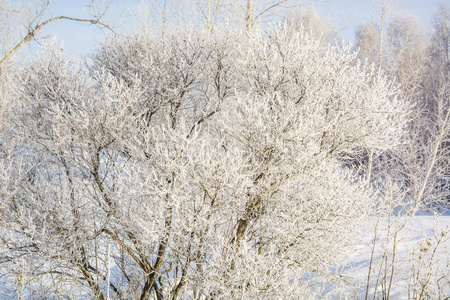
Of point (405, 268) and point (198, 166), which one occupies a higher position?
point (198, 166)

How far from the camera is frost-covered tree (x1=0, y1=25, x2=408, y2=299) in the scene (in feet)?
16.2

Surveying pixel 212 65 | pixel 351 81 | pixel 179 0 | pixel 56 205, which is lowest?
pixel 56 205

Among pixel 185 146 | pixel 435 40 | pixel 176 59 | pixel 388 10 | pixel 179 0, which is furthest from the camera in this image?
pixel 435 40

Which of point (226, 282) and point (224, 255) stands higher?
point (224, 255)

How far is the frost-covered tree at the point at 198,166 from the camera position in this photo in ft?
16.2

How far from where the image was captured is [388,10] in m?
10.8

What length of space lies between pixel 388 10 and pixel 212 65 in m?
7.03

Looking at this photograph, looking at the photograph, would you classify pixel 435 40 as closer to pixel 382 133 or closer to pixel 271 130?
pixel 382 133

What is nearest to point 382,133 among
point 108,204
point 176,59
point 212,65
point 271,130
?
point 271,130

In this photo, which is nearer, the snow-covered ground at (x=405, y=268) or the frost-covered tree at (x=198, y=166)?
the snow-covered ground at (x=405, y=268)

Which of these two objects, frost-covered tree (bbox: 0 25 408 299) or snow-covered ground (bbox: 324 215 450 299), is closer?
snow-covered ground (bbox: 324 215 450 299)

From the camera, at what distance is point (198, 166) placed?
5.02 m

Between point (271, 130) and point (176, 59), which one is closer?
point (271, 130)

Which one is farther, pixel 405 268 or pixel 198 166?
pixel 405 268
